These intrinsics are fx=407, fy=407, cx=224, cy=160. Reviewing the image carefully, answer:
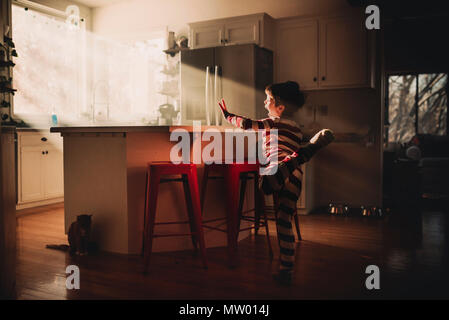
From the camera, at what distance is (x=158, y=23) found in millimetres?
5586

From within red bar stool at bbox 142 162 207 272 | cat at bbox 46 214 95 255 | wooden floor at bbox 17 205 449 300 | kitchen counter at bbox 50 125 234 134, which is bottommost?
wooden floor at bbox 17 205 449 300

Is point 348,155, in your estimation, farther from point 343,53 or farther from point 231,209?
point 231,209

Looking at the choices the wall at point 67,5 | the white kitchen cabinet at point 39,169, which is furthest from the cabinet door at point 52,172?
the wall at point 67,5

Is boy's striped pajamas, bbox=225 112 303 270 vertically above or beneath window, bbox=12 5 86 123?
beneath

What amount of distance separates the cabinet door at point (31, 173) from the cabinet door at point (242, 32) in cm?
250

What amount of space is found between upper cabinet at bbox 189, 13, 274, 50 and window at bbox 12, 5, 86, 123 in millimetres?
1929

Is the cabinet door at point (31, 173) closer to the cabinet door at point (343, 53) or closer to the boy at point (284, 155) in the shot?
the boy at point (284, 155)

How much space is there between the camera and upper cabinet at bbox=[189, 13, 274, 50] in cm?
446

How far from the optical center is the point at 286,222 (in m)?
2.30

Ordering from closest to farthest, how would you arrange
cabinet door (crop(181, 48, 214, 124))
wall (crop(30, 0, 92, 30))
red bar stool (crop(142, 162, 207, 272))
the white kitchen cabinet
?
1. red bar stool (crop(142, 162, 207, 272))
2. the white kitchen cabinet
3. cabinet door (crop(181, 48, 214, 124))
4. wall (crop(30, 0, 92, 30))

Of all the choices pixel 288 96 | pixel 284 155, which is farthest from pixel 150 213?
pixel 288 96

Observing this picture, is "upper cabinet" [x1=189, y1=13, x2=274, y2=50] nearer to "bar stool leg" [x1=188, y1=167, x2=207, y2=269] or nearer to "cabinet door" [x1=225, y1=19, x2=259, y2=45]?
"cabinet door" [x1=225, y1=19, x2=259, y2=45]

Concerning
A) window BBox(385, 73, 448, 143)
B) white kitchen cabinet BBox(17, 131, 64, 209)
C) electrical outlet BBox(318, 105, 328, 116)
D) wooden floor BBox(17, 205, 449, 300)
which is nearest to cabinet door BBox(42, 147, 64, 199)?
white kitchen cabinet BBox(17, 131, 64, 209)

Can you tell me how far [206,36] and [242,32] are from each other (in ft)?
1.51
